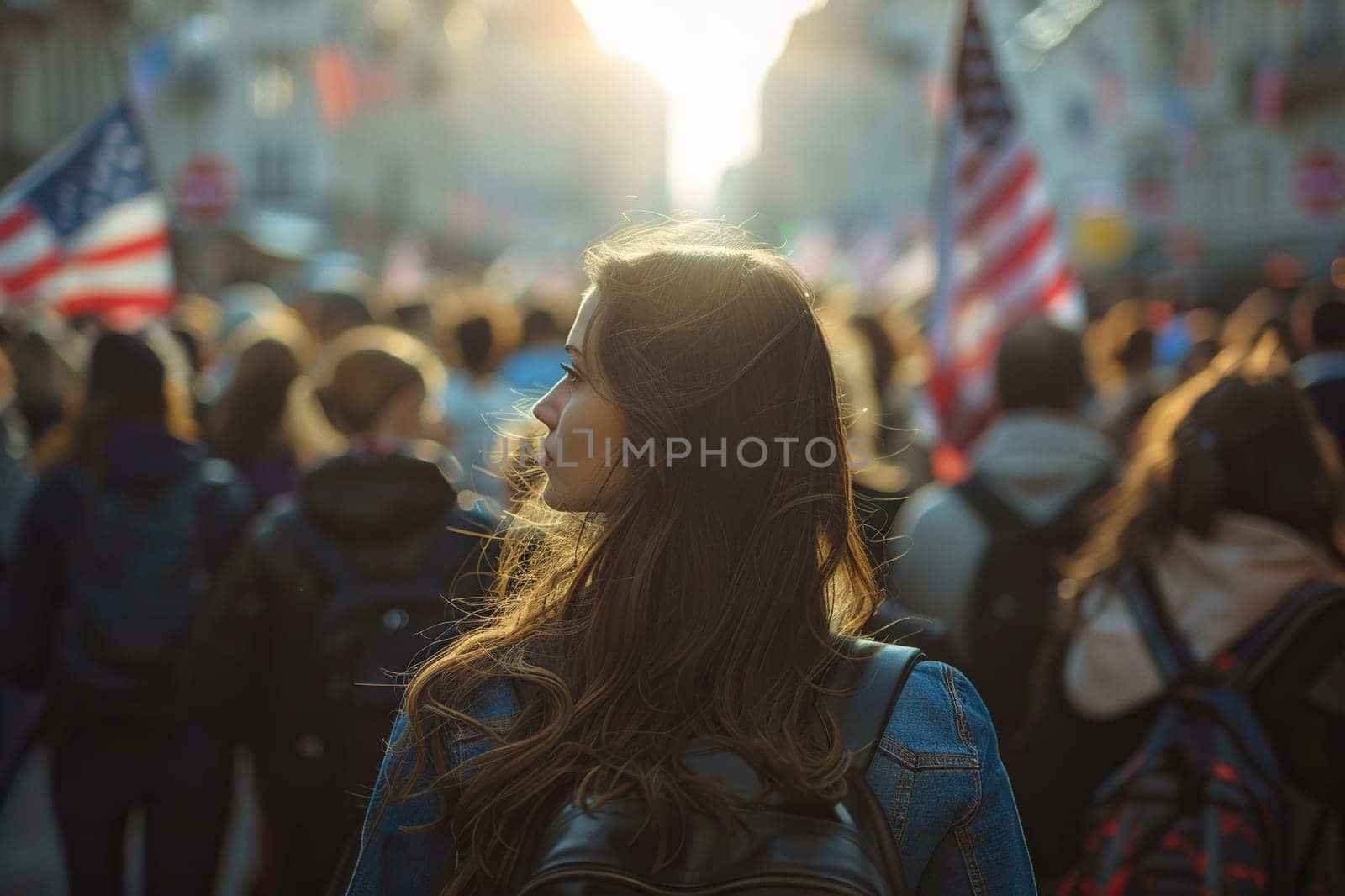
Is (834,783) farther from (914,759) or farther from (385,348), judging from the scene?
(385,348)

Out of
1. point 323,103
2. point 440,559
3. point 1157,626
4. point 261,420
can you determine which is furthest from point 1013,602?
point 323,103

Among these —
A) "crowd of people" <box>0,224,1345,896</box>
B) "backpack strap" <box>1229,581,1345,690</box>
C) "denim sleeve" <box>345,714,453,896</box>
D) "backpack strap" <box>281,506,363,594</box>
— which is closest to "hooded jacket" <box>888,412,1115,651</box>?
"crowd of people" <box>0,224,1345,896</box>

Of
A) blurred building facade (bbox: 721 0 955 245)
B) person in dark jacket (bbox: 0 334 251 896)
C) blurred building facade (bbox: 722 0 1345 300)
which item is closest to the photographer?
person in dark jacket (bbox: 0 334 251 896)

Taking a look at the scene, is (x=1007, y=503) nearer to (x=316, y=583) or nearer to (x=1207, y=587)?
(x=1207, y=587)

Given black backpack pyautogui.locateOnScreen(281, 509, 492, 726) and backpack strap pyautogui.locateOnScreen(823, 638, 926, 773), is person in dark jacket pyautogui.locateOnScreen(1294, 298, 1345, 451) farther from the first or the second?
backpack strap pyautogui.locateOnScreen(823, 638, 926, 773)

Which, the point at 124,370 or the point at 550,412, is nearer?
the point at 550,412

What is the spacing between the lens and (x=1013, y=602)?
3893 mm

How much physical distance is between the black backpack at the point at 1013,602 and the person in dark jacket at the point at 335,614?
60.0 inches

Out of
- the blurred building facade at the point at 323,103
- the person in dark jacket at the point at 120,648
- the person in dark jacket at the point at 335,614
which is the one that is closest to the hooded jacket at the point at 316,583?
the person in dark jacket at the point at 335,614

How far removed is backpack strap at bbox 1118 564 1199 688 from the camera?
9.09 ft

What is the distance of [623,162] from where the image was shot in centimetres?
15588

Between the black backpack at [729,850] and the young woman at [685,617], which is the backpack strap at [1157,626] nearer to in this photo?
the young woman at [685,617]

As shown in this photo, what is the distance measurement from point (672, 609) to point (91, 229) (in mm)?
6518

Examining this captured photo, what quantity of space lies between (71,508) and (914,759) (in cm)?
308
